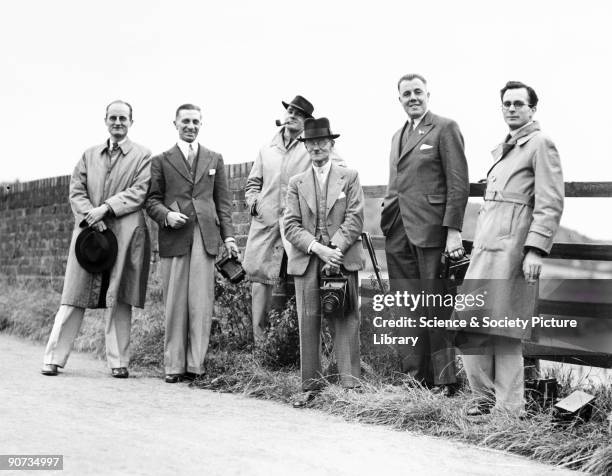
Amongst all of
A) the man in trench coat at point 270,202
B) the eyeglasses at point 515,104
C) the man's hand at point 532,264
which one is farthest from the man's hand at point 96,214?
the man's hand at point 532,264

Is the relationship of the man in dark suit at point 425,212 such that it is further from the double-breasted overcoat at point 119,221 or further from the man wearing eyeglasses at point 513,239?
the double-breasted overcoat at point 119,221

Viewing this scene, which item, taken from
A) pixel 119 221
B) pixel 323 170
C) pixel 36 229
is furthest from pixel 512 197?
pixel 36 229

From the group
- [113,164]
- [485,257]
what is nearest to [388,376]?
[485,257]

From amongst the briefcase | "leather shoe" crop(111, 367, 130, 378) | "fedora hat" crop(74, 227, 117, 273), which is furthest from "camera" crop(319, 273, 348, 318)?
"fedora hat" crop(74, 227, 117, 273)

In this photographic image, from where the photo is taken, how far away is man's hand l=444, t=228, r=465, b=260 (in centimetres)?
542

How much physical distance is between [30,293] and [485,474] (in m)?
8.87

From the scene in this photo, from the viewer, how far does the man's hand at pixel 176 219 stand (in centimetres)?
659

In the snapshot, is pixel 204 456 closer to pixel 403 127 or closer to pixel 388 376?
pixel 388 376

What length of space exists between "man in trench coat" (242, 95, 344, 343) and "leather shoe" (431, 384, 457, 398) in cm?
170

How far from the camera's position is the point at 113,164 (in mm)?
7070

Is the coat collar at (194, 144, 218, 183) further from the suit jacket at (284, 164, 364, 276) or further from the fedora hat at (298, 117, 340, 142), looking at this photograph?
the fedora hat at (298, 117, 340, 142)

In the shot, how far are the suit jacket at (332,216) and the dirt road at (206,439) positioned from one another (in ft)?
3.45

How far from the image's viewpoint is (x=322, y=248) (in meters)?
5.64

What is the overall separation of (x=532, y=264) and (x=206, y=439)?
2033 mm
